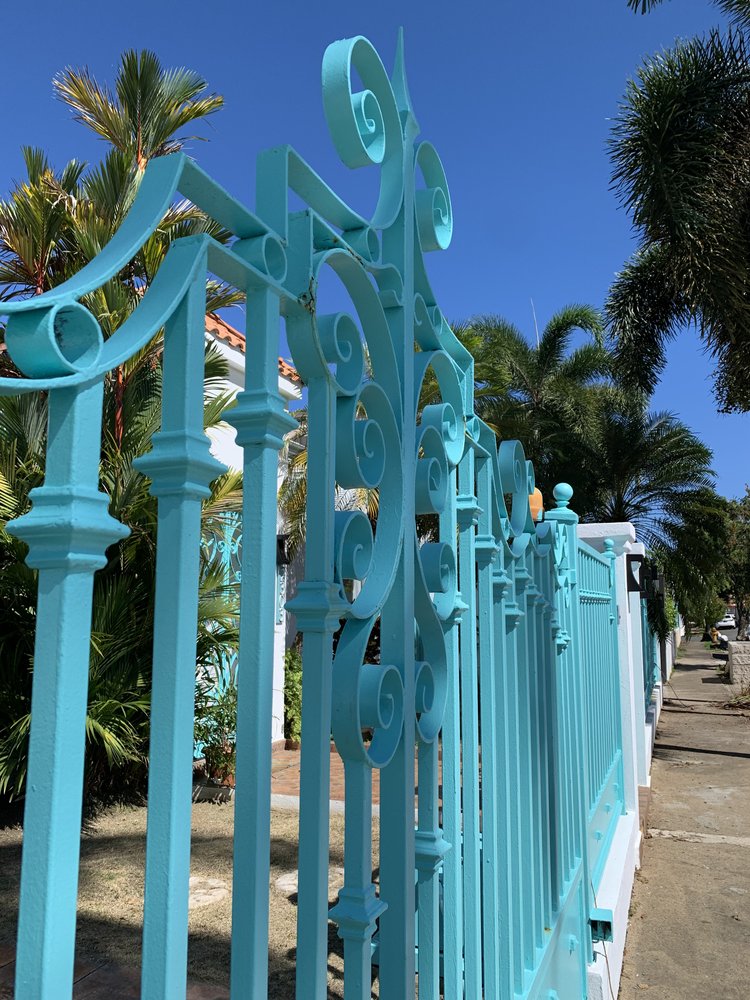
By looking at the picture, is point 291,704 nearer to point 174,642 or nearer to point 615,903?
point 615,903

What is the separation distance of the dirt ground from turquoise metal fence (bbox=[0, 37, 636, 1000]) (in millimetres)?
1941

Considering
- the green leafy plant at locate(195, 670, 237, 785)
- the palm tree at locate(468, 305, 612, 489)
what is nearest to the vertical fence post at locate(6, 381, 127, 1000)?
the green leafy plant at locate(195, 670, 237, 785)

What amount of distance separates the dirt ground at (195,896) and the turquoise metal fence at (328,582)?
194cm

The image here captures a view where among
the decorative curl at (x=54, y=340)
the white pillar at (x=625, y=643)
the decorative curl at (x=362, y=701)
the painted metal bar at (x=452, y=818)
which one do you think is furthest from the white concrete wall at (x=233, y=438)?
the decorative curl at (x=54, y=340)

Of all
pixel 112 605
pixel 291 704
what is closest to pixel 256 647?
pixel 112 605

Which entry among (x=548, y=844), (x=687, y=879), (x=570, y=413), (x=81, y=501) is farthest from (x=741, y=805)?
(x=570, y=413)

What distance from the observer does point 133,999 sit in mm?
3137

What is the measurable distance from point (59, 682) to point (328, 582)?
0.42 m

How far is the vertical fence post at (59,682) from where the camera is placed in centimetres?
61

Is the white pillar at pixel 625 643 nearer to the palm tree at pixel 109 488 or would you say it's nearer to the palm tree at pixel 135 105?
the palm tree at pixel 109 488

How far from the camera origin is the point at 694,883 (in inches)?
218

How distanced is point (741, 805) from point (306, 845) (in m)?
8.35

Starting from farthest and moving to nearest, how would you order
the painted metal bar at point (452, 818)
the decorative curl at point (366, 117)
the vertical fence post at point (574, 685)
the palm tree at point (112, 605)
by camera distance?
the palm tree at point (112, 605)
the vertical fence post at point (574, 685)
the painted metal bar at point (452, 818)
the decorative curl at point (366, 117)

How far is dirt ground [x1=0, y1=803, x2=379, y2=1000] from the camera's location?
12.0 feet
